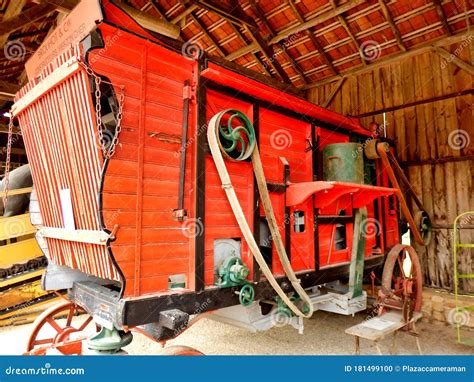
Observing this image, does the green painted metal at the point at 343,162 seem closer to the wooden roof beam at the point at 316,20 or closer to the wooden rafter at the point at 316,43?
the wooden roof beam at the point at 316,20

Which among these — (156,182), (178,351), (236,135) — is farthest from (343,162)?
(178,351)

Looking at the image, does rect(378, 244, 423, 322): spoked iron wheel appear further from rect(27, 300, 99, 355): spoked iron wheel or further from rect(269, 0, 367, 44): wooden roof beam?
rect(269, 0, 367, 44): wooden roof beam

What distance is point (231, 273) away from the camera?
3.07 metres

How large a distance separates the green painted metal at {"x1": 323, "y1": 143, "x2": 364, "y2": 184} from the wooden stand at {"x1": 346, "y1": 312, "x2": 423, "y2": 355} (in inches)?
70.7

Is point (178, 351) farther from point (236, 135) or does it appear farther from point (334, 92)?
point (334, 92)

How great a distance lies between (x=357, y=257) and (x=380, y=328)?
1.04 metres

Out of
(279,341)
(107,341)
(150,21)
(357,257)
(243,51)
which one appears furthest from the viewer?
(243,51)

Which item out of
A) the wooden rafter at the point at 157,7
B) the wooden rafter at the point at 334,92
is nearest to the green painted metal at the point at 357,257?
the wooden rafter at the point at 334,92

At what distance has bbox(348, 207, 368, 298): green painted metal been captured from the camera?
177 inches

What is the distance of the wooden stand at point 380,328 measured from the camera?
11.6 ft

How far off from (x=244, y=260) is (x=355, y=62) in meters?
6.31

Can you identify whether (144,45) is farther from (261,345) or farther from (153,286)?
(261,345)

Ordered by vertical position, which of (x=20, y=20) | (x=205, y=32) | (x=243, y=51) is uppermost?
(x=205, y=32)

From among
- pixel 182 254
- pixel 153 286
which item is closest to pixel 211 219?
pixel 182 254
